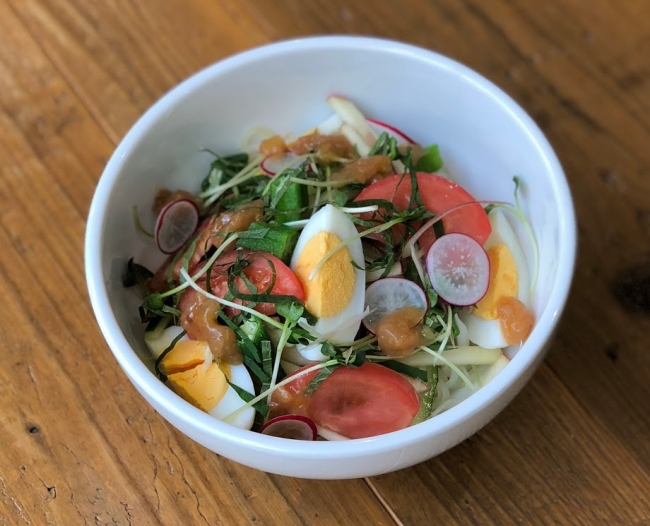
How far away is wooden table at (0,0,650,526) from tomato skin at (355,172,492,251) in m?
0.23

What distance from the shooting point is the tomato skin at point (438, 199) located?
0.97 metres

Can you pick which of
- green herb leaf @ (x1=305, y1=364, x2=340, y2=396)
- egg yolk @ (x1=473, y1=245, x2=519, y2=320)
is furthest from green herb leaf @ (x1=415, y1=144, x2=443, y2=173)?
green herb leaf @ (x1=305, y1=364, x2=340, y2=396)

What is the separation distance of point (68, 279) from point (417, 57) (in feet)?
2.14

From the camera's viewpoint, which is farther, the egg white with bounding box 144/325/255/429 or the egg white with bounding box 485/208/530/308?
the egg white with bounding box 485/208/530/308

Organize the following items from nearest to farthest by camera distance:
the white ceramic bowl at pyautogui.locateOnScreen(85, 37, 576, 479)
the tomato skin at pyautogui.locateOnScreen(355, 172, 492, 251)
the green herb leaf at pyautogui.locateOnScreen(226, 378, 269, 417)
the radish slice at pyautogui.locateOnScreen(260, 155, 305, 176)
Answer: the white ceramic bowl at pyautogui.locateOnScreen(85, 37, 576, 479) → the green herb leaf at pyautogui.locateOnScreen(226, 378, 269, 417) → the tomato skin at pyautogui.locateOnScreen(355, 172, 492, 251) → the radish slice at pyautogui.locateOnScreen(260, 155, 305, 176)

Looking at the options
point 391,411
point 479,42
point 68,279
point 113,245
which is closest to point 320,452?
point 391,411

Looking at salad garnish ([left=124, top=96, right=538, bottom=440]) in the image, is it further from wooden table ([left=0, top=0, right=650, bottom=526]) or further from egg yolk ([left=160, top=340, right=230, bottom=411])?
wooden table ([left=0, top=0, right=650, bottom=526])

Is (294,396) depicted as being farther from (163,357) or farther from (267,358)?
(163,357)

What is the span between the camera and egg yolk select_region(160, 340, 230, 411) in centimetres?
88

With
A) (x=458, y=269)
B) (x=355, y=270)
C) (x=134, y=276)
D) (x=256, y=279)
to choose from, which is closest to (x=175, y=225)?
(x=134, y=276)

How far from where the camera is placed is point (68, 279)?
42.3 inches

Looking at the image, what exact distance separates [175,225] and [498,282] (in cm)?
50

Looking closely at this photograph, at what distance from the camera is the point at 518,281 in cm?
98

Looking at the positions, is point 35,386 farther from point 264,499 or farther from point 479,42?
point 479,42
